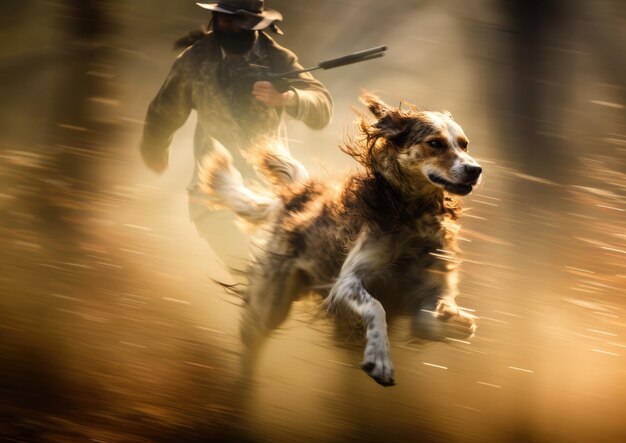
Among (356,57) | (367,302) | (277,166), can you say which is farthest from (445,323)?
(356,57)

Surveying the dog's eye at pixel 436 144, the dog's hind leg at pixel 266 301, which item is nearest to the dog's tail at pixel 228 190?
the dog's hind leg at pixel 266 301

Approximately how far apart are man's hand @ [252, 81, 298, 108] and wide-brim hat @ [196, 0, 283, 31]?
1.32 feet

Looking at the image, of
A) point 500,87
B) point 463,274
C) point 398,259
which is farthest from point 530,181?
point 398,259

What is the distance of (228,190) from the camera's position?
5.08 meters

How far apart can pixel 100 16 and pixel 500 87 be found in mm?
4725

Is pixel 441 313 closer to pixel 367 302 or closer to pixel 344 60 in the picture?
pixel 367 302

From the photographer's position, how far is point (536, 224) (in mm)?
7391

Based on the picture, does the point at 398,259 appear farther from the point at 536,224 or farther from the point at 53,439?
the point at 536,224

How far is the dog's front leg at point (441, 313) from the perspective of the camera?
3736 mm

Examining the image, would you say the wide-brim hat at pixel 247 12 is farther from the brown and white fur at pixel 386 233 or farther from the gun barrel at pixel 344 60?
the brown and white fur at pixel 386 233

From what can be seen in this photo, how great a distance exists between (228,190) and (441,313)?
1.81 m

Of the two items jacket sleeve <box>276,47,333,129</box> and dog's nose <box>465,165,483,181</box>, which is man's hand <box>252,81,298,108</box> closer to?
jacket sleeve <box>276,47,333,129</box>

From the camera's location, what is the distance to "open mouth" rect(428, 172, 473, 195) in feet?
12.3

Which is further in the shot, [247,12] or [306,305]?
[247,12]
